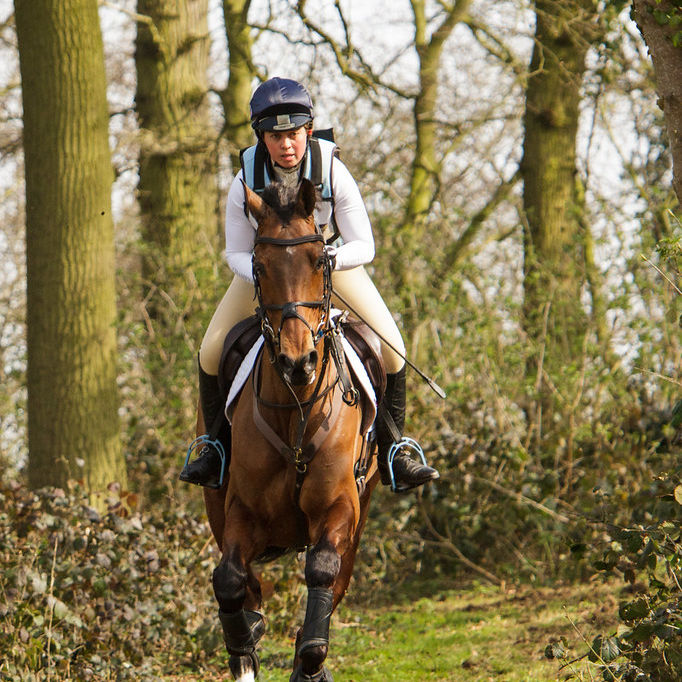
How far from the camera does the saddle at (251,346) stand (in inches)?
235

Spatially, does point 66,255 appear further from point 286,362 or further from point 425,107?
point 425,107

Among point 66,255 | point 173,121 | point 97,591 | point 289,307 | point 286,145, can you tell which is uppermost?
point 173,121

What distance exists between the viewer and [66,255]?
28.9ft

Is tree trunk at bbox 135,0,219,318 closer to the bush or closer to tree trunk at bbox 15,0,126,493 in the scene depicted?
tree trunk at bbox 15,0,126,493

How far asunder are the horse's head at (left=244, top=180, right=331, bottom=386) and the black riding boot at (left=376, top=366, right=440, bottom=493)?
155 cm

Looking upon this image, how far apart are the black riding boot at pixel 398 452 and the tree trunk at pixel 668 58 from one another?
2206 millimetres

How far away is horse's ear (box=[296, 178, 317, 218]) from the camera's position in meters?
4.85

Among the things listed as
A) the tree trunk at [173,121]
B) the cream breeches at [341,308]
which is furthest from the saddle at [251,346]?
the tree trunk at [173,121]

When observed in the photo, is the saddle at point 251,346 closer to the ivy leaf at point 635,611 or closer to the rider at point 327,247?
the rider at point 327,247

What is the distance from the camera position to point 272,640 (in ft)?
27.9

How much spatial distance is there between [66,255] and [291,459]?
4.49 m

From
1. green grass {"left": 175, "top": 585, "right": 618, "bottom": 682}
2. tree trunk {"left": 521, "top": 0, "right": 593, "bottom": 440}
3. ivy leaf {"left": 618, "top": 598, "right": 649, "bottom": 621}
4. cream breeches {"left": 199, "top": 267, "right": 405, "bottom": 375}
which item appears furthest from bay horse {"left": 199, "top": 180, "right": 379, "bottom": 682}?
tree trunk {"left": 521, "top": 0, "right": 593, "bottom": 440}

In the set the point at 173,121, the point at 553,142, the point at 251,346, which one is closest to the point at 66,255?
the point at 251,346

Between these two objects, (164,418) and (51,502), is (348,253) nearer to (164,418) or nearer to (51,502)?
(51,502)
